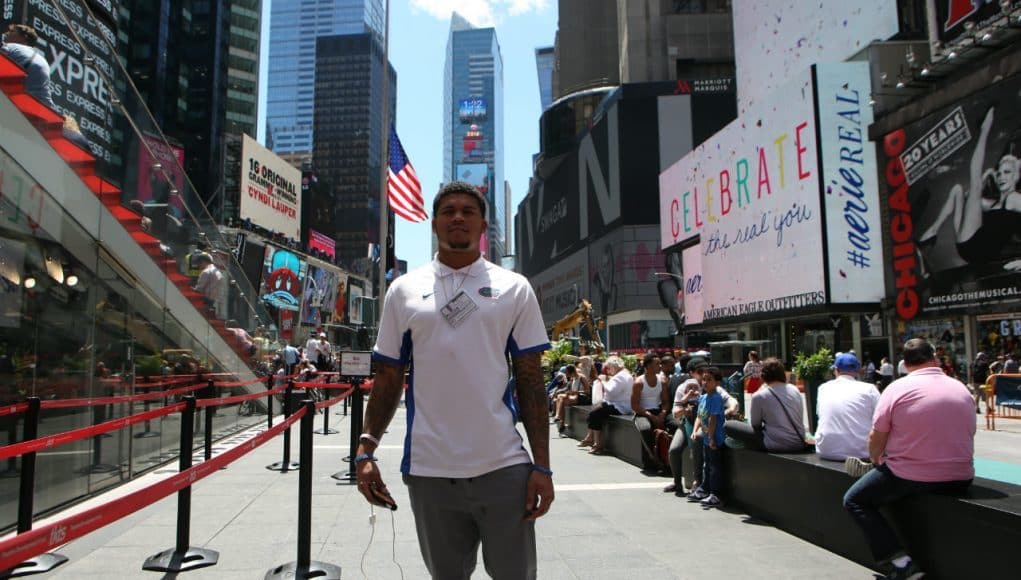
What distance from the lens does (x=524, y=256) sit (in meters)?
121

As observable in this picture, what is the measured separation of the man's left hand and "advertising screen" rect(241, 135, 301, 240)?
177 feet

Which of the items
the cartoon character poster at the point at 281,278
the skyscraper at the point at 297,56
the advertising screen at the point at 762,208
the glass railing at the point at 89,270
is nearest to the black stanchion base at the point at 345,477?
the glass railing at the point at 89,270

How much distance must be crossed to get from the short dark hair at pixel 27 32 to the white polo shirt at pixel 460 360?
549 centimetres

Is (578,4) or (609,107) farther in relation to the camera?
(578,4)

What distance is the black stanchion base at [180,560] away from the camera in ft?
14.4

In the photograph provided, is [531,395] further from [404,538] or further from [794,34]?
[794,34]

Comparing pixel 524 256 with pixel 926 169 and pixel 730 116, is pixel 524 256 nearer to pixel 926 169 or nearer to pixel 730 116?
pixel 730 116

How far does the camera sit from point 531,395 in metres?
2.49

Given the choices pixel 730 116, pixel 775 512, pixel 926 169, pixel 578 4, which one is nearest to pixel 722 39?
pixel 730 116

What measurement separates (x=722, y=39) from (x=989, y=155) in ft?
177

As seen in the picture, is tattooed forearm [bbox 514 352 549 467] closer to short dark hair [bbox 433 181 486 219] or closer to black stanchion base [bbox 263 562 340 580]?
short dark hair [bbox 433 181 486 219]

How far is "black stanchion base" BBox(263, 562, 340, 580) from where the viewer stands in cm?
426

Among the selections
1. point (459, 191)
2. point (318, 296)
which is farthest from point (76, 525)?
point (318, 296)

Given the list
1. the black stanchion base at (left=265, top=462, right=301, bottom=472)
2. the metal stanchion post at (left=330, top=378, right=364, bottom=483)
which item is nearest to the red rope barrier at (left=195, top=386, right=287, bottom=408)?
the black stanchion base at (left=265, top=462, right=301, bottom=472)
